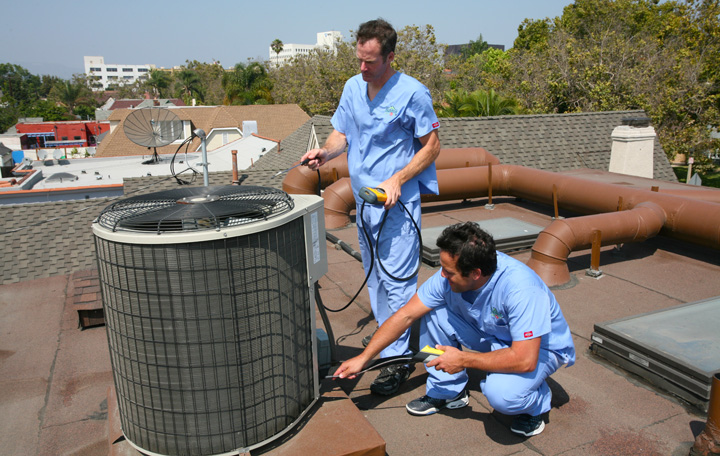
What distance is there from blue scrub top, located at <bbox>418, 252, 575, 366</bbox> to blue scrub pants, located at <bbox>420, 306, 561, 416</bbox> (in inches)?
2.1

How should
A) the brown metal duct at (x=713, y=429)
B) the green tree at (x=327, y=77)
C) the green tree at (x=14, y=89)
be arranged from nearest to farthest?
the brown metal duct at (x=713, y=429)
the green tree at (x=327, y=77)
the green tree at (x=14, y=89)

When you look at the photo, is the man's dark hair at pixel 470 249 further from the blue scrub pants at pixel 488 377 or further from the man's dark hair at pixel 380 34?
the man's dark hair at pixel 380 34

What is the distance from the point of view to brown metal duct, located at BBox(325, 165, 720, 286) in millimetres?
4633

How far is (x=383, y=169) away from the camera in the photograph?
304 cm

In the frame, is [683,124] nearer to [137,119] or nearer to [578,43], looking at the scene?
[578,43]

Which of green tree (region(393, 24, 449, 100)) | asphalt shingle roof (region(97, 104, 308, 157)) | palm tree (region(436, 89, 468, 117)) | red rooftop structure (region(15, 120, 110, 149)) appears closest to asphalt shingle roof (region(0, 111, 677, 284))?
palm tree (region(436, 89, 468, 117))

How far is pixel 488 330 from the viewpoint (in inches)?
103

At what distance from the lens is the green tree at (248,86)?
50.1m

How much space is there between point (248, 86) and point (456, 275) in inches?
2108

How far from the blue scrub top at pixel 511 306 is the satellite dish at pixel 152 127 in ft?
43.1

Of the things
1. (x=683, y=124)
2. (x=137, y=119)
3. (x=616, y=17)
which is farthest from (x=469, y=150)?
(x=616, y=17)

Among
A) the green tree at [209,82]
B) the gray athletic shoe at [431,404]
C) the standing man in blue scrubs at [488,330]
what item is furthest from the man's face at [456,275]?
the green tree at [209,82]

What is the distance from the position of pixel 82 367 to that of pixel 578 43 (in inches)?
1099

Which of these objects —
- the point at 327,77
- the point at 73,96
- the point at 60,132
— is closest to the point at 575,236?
the point at 327,77
